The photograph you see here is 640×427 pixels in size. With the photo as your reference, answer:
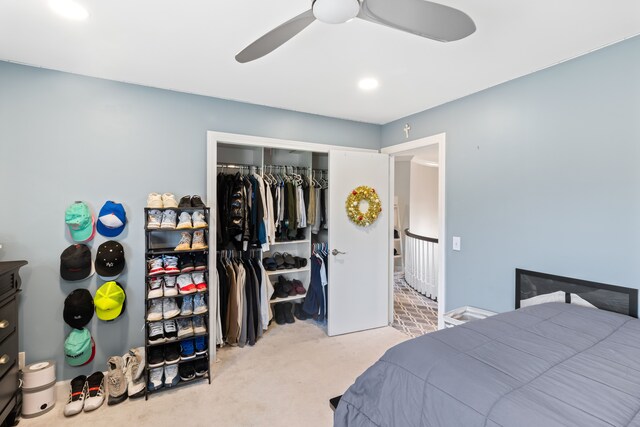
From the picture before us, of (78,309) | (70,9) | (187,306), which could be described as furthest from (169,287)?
(70,9)

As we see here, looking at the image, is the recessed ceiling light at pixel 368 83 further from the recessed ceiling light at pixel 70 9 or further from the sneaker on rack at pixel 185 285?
the sneaker on rack at pixel 185 285

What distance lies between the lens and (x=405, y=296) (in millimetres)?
4609

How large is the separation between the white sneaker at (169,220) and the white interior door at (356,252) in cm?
149

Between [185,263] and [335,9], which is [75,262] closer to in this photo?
[185,263]

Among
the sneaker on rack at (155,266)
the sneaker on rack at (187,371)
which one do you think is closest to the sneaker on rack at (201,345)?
the sneaker on rack at (187,371)

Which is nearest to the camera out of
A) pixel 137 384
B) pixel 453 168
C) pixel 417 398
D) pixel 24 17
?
pixel 417 398

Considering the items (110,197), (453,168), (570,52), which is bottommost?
(110,197)

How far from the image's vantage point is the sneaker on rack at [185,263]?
2.31 meters

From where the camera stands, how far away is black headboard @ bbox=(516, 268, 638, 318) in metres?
1.74

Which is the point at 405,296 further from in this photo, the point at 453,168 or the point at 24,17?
the point at 24,17

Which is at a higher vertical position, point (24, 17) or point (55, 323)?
point (24, 17)

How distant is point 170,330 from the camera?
2.28m

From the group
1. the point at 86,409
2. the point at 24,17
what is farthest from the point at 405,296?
the point at 24,17

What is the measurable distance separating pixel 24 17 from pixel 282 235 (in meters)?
2.60
